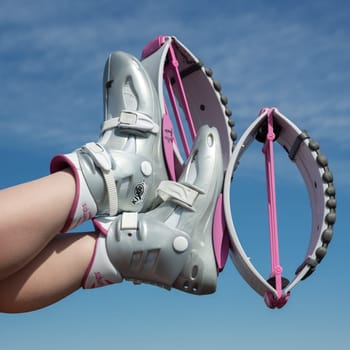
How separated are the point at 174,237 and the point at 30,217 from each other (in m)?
0.58

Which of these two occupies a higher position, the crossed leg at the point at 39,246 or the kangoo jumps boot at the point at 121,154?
the kangoo jumps boot at the point at 121,154

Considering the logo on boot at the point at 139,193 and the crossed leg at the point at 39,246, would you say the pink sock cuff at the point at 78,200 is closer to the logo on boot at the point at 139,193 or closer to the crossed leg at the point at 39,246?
the crossed leg at the point at 39,246

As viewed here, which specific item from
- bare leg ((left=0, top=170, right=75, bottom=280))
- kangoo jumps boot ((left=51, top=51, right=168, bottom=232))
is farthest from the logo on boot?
bare leg ((left=0, top=170, right=75, bottom=280))

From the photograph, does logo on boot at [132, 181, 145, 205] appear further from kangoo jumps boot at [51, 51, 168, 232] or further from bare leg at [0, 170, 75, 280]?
bare leg at [0, 170, 75, 280]

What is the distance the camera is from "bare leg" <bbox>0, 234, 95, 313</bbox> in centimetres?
232

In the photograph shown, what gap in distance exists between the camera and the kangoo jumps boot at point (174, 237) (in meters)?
2.42

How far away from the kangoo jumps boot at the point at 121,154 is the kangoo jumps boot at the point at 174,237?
8cm

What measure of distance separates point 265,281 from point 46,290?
932 mm

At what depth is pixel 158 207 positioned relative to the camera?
2.63 m

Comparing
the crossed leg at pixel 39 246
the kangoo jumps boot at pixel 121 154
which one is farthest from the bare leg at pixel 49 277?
the kangoo jumps boot at pixel 121 154

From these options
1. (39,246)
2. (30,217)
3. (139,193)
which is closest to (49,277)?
(39,246)

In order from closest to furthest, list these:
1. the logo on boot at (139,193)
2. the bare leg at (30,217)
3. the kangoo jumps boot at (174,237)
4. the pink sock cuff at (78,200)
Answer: the bare leg at (30,217), the pink sock cuff at (78,200), the kangoo jumps boot at (174,237), the logo on boot at (139,193)

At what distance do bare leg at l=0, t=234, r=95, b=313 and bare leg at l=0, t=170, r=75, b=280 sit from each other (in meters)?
0.08

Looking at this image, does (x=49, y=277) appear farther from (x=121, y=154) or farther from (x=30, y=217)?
(x=121, y=154)
